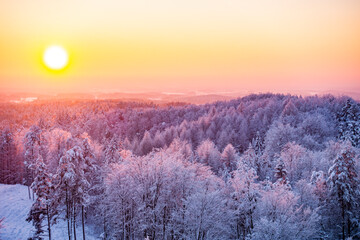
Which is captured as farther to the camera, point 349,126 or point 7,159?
point 7,159

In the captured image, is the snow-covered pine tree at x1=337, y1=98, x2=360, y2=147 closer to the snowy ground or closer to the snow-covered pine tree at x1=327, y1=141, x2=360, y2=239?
the snow-covered pine tree at x1=327, y1=141, x2=360, y2=239

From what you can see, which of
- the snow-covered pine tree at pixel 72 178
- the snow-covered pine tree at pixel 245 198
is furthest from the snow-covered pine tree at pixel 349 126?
the snow-covered pine tree at pixel 72 178

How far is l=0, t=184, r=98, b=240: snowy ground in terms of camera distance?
2708 centimetres

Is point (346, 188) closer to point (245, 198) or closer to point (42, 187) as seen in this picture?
point (245, 198)

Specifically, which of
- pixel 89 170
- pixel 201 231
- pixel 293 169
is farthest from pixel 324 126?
pixel 89 170

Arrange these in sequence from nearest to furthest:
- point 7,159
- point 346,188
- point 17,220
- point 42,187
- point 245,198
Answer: point 346,188, point 42,187, point 245,198, point 17,220, point 7,159

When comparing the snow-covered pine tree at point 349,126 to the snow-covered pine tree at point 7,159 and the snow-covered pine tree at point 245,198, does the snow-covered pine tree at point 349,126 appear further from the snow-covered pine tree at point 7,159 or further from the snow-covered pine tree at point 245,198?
the snow-covered pine tree at point 7,159

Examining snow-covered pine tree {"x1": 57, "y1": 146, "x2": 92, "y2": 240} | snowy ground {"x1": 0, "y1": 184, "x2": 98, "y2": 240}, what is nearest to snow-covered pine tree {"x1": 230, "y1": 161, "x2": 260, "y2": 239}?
snow-covered pine tree {"x1": 57, "y1": 146, "x2": 92, "y2": 240}

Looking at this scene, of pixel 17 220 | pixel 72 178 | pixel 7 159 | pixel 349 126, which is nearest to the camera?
pixel 72 178

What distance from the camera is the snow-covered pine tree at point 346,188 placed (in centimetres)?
1997

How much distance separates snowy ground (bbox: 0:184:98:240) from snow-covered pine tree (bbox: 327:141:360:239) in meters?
27.3

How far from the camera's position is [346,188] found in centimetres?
1989

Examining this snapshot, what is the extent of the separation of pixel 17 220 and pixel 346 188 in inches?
1489

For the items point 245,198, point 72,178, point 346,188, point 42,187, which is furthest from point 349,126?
point 42,187
